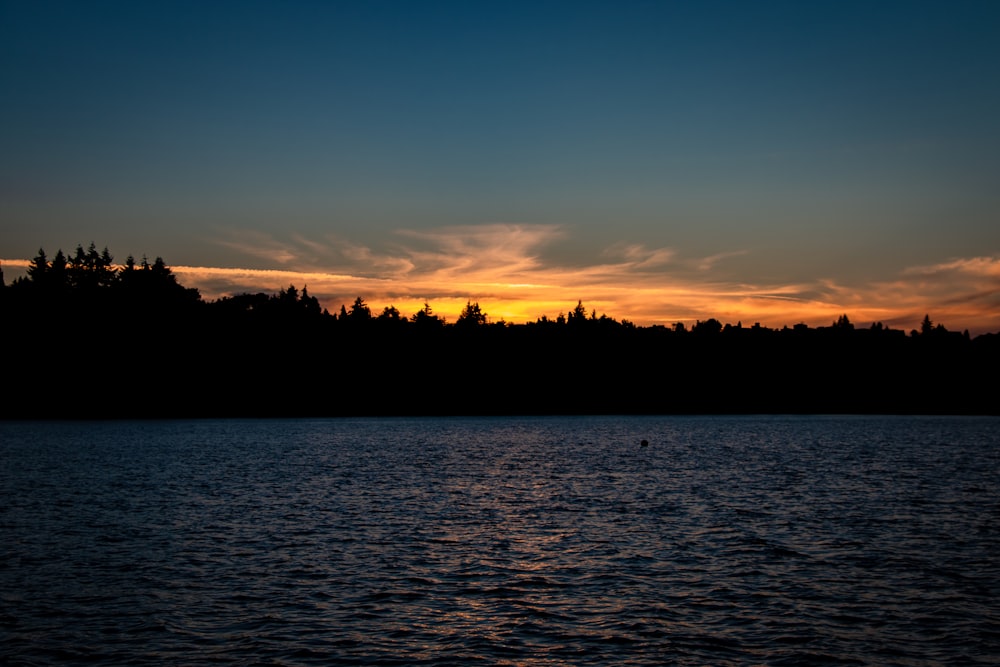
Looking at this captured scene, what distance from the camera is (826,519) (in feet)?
168

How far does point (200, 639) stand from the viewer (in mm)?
25438

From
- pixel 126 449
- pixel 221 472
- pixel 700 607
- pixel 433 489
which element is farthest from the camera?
pixel 126 449

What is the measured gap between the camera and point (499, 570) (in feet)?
116

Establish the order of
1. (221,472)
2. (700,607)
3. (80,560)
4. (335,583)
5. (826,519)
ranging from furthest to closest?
1. (221,472)
2. (826,519)
3. (80,560)
4. (335,583)
5. (700,607)

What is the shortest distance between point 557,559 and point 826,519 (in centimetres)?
2254

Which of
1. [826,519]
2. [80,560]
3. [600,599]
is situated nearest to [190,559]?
[80,560]

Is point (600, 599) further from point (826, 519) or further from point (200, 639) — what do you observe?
point (826, 519)

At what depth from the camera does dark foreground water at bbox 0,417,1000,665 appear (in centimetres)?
2478

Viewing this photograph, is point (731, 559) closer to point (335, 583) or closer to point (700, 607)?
point (700, 607)

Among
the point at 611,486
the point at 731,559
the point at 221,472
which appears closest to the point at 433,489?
the point at 611,486

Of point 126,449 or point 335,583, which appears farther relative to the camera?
point 126,449

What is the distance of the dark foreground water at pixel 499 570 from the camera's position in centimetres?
2478

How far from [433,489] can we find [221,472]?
1147 inches

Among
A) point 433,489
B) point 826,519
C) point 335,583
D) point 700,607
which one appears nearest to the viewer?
point 700,607
